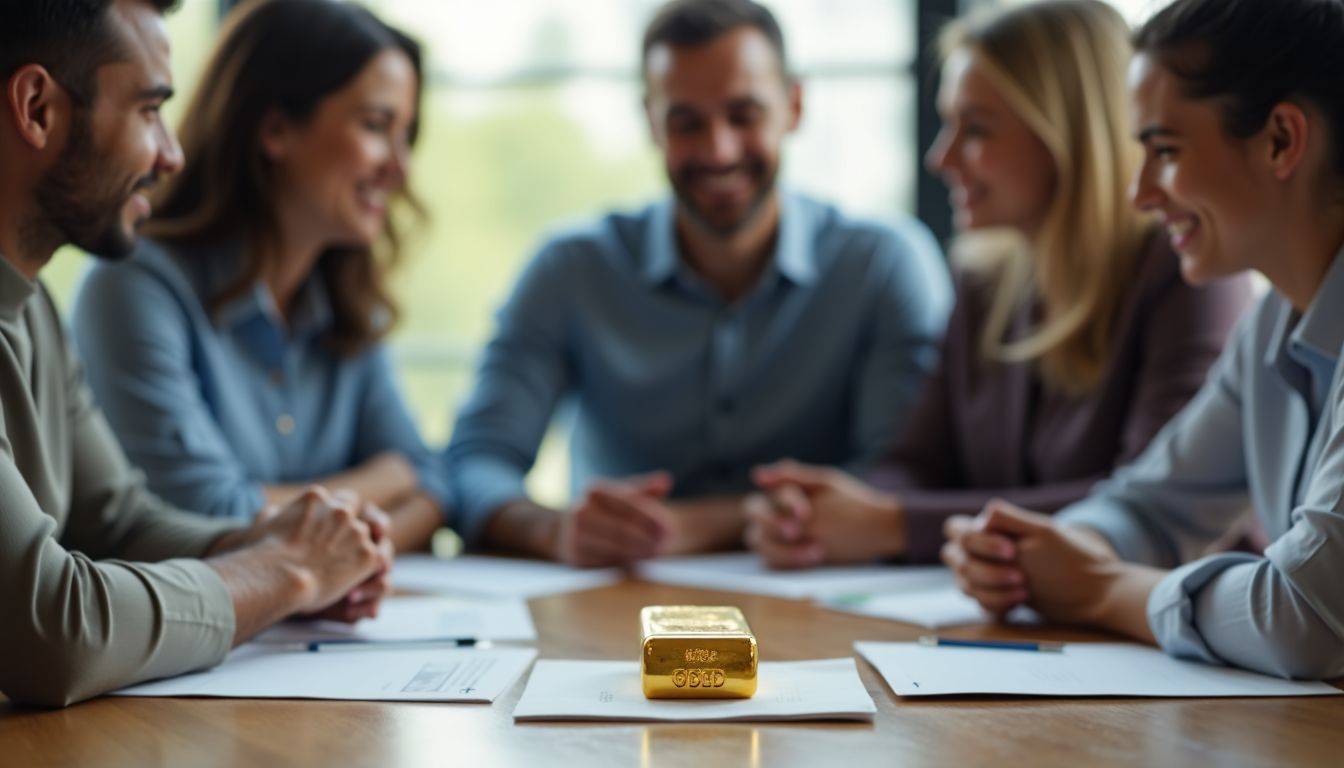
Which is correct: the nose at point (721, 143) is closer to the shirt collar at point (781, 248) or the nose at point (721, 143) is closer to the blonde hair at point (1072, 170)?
the shirt collar at point (781, 248)

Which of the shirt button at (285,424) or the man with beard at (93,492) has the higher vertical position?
the man with beard at (93,492)

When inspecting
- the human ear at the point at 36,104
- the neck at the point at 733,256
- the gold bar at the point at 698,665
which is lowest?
the gold bar at the point at 698,665

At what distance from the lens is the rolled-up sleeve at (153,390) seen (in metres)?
1.96

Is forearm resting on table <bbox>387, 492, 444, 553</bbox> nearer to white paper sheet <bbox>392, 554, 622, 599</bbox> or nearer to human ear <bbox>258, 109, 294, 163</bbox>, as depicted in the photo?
white paper sheet <bbox>392, 554, 622, 599</bbox>

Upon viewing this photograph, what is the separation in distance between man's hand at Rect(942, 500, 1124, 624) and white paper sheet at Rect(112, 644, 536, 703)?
0.55 meters

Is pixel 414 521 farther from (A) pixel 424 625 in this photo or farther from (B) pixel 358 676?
(B) pixel 358 676

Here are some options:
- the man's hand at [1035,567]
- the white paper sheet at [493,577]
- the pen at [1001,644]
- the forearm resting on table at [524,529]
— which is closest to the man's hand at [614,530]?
the white paper sheet at [493,577]

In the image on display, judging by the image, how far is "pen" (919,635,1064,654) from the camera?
4.61 ft

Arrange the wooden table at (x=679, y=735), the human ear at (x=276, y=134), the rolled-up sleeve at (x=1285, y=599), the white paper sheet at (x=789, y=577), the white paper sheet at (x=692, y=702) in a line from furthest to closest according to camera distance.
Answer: the human ear at (x=276, y=134) < the white paper sheet at (x=789, y=577) < the rolled-up sleeve at (x=1285, y=599) < the white paper sheet at (x=692, y=702) < the wooden table at (x=679, y=735)

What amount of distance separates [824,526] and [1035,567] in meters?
0.50

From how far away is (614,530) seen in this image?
6.54 ft

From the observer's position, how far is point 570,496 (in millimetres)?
2793

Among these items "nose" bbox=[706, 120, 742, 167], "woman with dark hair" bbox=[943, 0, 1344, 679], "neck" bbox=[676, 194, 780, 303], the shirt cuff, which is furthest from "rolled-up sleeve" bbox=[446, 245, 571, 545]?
the shirt cuff

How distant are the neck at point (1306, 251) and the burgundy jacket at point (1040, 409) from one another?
53 centimetres
